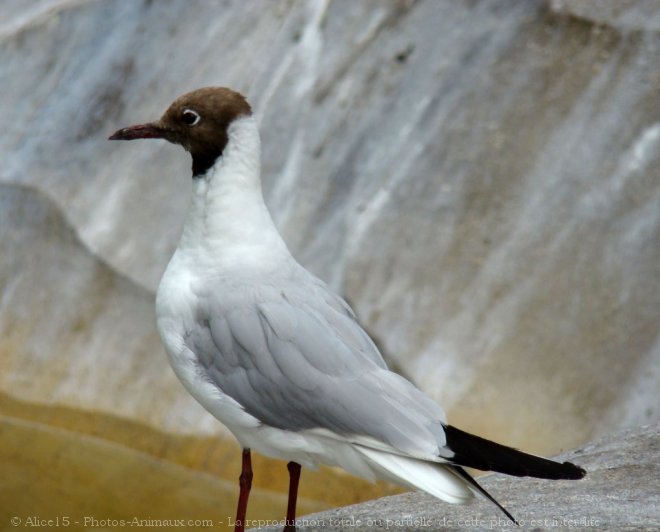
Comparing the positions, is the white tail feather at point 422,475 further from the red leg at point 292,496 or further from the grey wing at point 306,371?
the red leg at point 292,496

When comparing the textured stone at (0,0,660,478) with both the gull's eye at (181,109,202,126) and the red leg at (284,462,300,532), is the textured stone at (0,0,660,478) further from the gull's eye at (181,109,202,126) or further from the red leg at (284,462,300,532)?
the gull's eye at (181,109,202,126)

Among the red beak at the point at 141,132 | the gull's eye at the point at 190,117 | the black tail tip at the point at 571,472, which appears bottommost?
the black tail tip at the point at 571,472

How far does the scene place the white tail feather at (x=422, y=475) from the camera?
2.68m

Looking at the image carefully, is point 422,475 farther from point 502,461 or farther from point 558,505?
point 558,505

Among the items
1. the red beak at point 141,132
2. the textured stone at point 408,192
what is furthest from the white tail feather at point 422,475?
the textured stone at point 408,192

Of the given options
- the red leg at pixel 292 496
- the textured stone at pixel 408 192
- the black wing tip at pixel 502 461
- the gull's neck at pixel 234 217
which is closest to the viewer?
the black wing tip at pixel 502 461

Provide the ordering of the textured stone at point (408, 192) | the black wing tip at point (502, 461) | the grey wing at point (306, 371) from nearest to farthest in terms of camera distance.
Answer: the black wing tip at point (502, 461) → the grey wing at point (306, 371) → the textured stone at point (408, 192)

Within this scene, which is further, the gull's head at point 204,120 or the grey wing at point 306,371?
the gull's head at point 204,120

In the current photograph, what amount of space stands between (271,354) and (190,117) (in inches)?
Answer: 25.4

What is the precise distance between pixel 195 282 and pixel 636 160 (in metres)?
3.02

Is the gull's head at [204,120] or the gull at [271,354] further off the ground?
the gull's head at [204,120]

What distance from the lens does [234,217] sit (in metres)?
3.00

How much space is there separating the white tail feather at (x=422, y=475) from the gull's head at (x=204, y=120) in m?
0.85

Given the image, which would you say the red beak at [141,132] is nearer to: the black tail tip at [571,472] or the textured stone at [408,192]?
the black tail tip at [571,472]
